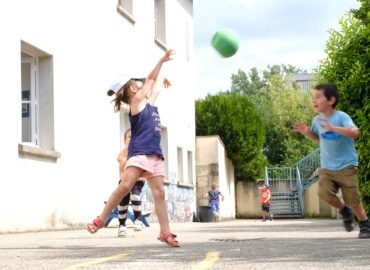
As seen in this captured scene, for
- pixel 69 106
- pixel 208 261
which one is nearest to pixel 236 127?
pixel 69 106

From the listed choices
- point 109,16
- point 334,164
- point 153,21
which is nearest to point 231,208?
point 153,21

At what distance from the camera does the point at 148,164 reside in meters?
7.84

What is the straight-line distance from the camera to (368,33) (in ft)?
47.9

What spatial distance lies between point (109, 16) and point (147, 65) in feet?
11.7

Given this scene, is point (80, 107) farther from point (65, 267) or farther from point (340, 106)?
point (65, 267)

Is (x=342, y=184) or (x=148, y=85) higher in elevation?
(x=148, y=85)

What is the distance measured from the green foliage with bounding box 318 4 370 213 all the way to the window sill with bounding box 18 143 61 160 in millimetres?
5100

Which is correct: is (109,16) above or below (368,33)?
above

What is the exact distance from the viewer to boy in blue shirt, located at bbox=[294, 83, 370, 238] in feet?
28.7

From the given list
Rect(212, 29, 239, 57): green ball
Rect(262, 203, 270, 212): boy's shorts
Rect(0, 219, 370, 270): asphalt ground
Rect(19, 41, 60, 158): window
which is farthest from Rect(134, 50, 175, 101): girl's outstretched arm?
Rect(262, 203, 270, 212): boy's shorts

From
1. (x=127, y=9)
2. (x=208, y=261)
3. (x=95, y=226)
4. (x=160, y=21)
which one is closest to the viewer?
(x=208, y=261)

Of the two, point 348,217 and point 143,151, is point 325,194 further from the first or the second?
point 143,151

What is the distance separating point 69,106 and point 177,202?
929 centimetres

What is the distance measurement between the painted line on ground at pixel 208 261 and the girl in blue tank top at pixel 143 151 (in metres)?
1.12
